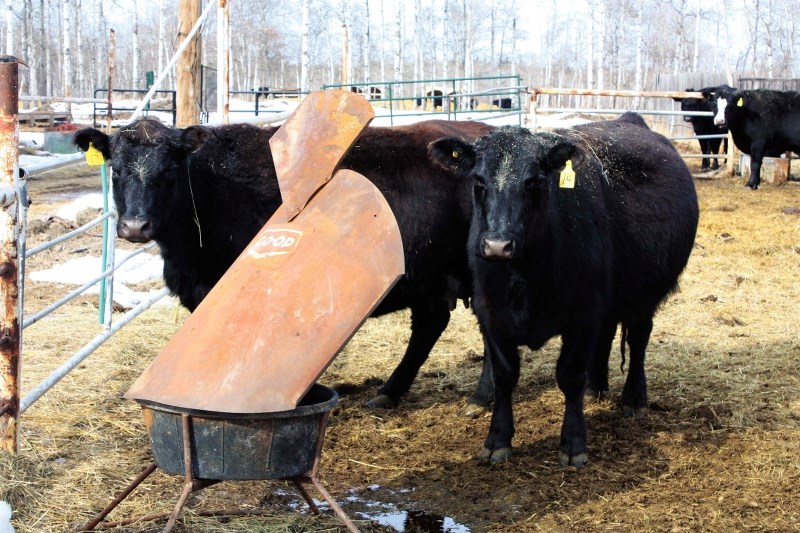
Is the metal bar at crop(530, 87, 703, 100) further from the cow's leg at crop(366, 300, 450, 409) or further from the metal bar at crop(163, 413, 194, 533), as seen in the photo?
the metal bar at crop(163, 413, 194, 533)

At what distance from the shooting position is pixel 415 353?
239 inches

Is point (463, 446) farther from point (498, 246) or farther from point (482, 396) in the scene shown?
point (498, 246)

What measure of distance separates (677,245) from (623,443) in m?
1.42

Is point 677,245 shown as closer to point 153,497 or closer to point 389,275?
Answer: point 389,275

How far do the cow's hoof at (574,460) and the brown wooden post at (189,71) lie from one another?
5405 millimetres

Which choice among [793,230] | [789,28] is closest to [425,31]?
[789,28]

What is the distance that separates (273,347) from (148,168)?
7.69 ft

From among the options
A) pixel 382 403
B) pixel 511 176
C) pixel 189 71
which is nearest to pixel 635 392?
pixel 382 403

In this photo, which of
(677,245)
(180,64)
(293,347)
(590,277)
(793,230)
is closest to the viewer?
(293,347)

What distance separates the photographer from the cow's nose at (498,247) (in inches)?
163

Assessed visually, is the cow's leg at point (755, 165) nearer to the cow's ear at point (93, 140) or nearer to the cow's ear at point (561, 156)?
the cow's ear at point (561, 156)

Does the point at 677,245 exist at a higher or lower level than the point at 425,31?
lower

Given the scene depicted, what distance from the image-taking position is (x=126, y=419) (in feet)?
17.2

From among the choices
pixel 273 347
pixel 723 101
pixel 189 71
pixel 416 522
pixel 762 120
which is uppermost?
pixel 723 101
